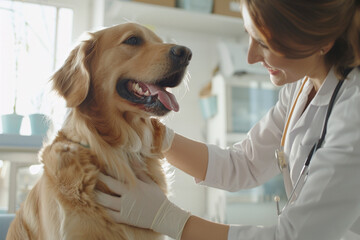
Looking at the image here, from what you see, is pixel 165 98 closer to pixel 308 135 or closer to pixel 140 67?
pixel 140 67

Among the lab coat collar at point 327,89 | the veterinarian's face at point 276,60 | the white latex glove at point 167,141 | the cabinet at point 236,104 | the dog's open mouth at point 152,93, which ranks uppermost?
the veterinarian's face at point 276,60

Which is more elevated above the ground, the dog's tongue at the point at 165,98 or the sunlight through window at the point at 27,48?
the dog's tongue at the point at 165,98

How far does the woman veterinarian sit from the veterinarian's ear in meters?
0.29

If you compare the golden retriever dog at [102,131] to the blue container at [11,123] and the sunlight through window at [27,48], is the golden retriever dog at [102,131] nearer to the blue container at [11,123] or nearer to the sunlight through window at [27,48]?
the blue container at [11,123]

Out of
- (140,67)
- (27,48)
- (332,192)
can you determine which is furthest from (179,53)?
(27,48)

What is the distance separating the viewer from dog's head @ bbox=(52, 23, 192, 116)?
45.6 inches

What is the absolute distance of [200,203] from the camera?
315 cm

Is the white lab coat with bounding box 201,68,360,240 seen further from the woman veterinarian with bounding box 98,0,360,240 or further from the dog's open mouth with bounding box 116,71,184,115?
the dog's open mouth with bounding box 116,71,184,115

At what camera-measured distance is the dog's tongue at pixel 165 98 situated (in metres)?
1.14

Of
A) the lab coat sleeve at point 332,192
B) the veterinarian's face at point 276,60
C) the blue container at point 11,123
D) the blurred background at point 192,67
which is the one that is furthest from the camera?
the blurred background at point 192,67

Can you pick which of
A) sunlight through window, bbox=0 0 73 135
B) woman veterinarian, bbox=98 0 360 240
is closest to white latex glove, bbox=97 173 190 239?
woman veterinarian, bbox=98 0 360 240

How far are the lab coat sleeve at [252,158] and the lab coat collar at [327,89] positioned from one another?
11.0 inches

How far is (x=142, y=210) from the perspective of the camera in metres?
1.07

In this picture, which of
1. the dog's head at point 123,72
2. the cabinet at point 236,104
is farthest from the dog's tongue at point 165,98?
the cabinet at point 236,104
